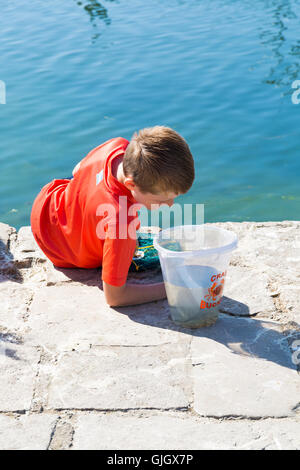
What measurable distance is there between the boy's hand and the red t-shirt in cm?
6

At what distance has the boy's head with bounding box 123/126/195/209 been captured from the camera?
7.75 ft

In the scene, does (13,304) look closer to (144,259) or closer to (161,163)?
(144,259)

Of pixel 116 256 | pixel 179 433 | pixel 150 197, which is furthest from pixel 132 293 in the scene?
pixel 179 433

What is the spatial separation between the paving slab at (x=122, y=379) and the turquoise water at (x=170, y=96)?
3.16 meters

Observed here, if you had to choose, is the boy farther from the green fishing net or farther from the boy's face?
the green fishing net

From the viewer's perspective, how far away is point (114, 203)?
254 cm

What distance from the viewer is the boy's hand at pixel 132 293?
2.61 meters

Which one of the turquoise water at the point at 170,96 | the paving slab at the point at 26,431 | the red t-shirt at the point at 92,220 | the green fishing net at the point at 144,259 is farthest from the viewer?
the turquoise water at the point at 170,96

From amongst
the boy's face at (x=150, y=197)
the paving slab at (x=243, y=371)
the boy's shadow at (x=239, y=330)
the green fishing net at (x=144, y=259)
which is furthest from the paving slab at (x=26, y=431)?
the green fishing net at (x=144, y=259)

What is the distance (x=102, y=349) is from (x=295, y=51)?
8.00 meters

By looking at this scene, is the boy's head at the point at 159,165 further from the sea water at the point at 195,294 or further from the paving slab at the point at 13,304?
the paving slab at the point at 13,304

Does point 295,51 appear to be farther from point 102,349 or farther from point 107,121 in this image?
point 102,349

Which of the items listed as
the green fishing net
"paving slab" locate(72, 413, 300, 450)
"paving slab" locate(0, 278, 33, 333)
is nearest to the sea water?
the green fishing net

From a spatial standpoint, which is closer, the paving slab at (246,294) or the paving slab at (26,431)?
the paving slab at (26,431)
